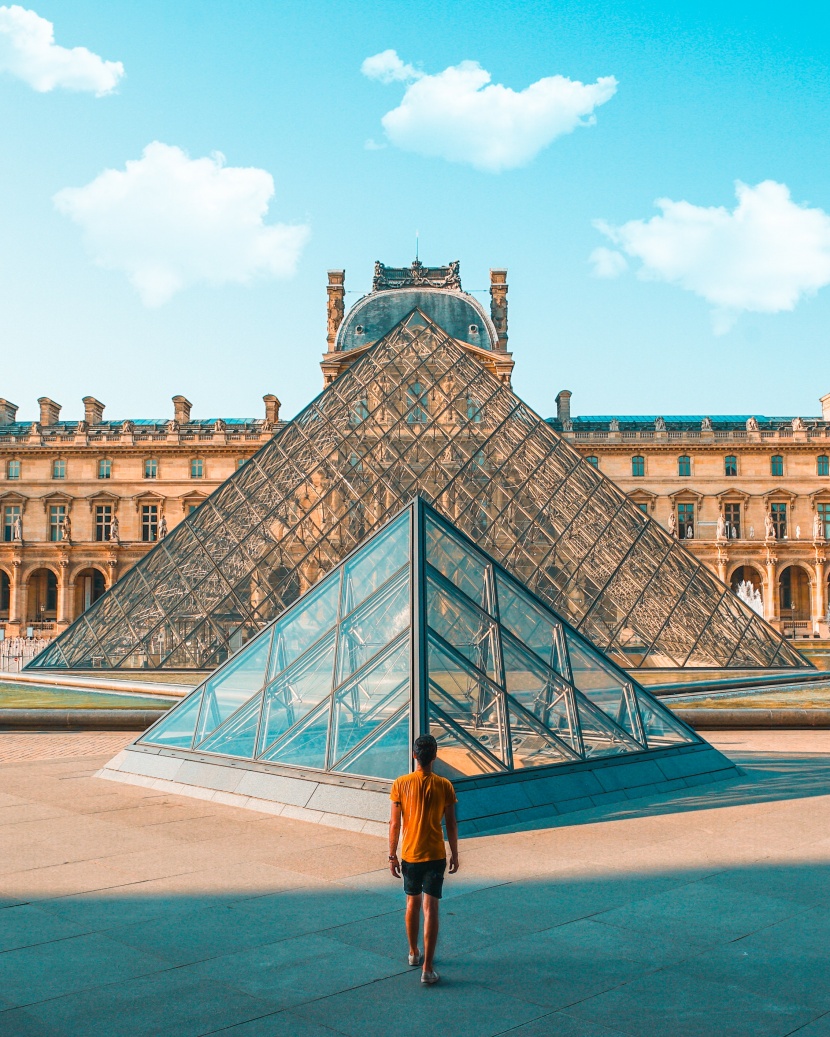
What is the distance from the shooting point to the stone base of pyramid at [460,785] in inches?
293

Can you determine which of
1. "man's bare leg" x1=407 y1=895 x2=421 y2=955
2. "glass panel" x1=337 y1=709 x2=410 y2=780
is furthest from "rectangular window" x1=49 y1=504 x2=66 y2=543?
"man's bare leg" x1=407 y1=895 x2=421 y2=955

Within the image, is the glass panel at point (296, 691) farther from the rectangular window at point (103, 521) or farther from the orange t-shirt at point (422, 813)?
the rectangular window at point (103, 521)

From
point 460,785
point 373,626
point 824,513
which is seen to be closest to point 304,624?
point 373,626

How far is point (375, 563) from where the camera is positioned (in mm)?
9289

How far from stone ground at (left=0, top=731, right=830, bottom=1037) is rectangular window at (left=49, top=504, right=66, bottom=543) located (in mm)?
50603

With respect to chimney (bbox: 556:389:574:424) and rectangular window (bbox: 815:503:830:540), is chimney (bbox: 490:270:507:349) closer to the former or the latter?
chimney (bbox: 556:389:574:424)

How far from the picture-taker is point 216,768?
8875 millimetres

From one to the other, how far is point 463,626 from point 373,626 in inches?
31.5

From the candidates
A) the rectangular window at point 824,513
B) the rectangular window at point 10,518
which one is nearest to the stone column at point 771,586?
the rectangular window at point 824,513

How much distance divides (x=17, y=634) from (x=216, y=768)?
138 ft

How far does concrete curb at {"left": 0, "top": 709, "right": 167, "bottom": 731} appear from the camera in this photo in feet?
46.7

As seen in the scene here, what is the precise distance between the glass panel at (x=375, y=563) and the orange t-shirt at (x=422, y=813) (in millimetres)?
4293

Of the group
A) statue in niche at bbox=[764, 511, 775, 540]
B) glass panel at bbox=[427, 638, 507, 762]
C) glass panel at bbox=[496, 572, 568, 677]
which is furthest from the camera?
statue in niche at bbox=[764, 511, 775, 540]

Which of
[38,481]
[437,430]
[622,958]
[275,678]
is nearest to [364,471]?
[437,430]
